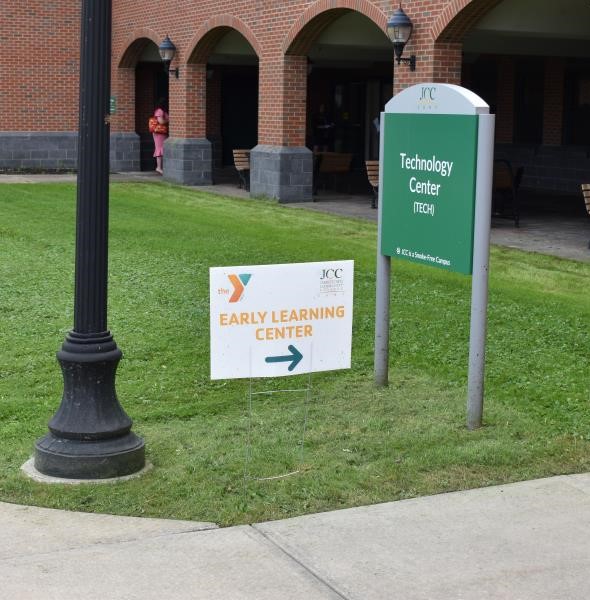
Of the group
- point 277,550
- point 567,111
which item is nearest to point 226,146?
point 567,111

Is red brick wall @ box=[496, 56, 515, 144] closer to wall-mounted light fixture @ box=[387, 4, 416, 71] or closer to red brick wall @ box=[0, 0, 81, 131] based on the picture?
red brick wall @ box=[0, 0, 81, 131]

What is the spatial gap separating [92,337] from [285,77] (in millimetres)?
14820

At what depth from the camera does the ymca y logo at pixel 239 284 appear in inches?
240

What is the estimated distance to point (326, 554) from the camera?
16.5 feet

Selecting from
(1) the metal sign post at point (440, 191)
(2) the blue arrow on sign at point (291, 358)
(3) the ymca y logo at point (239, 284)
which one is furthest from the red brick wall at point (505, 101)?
(3) the ymca y logo at point (239, 284)

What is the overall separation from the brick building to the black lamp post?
34.0 ft

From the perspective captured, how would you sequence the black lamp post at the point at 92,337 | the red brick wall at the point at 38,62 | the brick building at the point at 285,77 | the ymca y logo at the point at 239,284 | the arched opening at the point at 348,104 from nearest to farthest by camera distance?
the black lamp post at the point at 92,337 → the ymca y logo at the point at 239,284 → the brick building at the point at 285,77 → the arched opening at the point at 348,104 → the red brick wall at the point at 38,62

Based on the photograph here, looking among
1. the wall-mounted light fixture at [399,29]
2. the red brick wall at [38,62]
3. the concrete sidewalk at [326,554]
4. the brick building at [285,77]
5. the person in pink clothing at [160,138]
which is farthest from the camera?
the red brick wall at [38,62]

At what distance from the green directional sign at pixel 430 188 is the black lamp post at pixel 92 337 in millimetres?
2092

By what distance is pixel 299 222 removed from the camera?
1727cm

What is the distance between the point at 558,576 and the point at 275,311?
2133mm

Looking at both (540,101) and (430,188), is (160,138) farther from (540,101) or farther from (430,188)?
(430,188)

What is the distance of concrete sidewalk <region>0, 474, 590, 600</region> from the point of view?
4664 mm

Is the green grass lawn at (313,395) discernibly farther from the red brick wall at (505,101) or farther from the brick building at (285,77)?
the red brick wall at (505,101)
